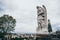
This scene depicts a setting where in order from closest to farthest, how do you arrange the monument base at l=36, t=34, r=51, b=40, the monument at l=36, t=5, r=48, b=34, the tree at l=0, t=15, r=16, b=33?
the monument base at l=36, t=34, r=51, b=40
the monument at l=36, t=5, r=48, b=34
the tree at l=0, t=15, r=16, b=33

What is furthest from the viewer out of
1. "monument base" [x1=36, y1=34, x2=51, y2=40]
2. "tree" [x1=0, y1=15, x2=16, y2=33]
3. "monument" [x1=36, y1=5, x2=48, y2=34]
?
"tree" [x1=0, y1=15, x2=16, y2=33]

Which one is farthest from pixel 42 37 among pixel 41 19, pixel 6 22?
pixel 6 22

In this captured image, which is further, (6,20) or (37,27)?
(6,20)

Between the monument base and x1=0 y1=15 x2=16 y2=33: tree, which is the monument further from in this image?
x1=0 y1=15 x2=16 y2=33: tree

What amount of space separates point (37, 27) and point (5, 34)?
18.1 meters

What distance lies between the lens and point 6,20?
32.2 metres

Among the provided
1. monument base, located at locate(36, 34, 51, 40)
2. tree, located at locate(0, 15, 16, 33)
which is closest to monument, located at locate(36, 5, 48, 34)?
monument base, located at locate(36, 34, 51, 40)

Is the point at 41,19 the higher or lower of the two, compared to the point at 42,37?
higher

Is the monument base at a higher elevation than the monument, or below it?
below

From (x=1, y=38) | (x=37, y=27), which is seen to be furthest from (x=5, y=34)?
(x=37, y=27)

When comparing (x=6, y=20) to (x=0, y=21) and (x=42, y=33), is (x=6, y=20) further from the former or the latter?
(x=42, y=33)

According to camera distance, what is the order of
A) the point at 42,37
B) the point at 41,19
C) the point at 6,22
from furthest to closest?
the point at 6,22, the point at 41,19, the point at 42,37

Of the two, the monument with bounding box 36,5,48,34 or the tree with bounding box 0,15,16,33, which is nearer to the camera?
the monument with bounding box 36,5,48,34

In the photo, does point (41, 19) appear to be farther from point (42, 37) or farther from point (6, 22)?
point (6, 22)
